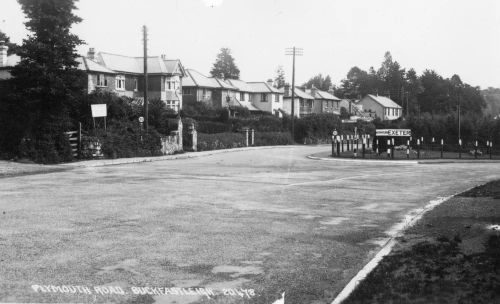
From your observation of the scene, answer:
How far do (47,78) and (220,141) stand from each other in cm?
2124

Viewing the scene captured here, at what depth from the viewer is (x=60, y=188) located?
1501cm

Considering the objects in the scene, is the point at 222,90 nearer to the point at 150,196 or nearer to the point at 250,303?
the point at 150,196

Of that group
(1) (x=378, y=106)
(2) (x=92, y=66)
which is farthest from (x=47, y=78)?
(1) (x=378, y=106)

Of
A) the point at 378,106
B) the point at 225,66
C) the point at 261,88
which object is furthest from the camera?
the point at 225,66

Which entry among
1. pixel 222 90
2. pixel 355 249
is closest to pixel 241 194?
pixel 355 249

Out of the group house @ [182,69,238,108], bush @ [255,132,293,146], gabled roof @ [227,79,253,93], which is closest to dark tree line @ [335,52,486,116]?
gabled roof @ [227,79,253,93]

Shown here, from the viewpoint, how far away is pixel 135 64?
211 ft

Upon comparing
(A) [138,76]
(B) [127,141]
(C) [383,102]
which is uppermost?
(A) [138,76]

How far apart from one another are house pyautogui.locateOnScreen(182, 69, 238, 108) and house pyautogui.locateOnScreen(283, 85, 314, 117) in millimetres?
16000

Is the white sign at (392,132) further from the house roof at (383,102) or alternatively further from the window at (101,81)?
the house roof at (383,102)

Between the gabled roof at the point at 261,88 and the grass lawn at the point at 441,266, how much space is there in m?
74.6

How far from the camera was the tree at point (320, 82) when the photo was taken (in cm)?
15562

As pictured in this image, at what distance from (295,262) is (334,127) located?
199ft

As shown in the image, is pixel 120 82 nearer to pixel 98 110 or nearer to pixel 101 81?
pixel 101 81
